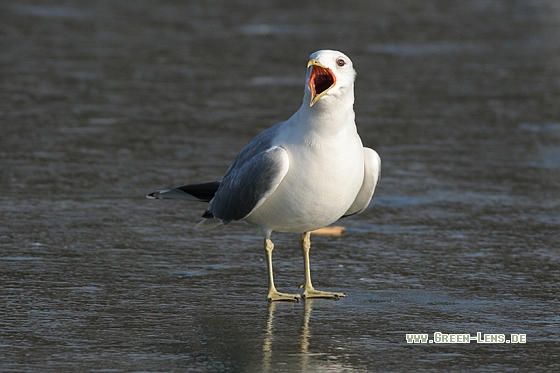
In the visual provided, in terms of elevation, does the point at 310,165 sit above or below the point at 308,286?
above

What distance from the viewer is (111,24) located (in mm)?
17953

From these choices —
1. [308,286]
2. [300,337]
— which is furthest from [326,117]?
[300,337]

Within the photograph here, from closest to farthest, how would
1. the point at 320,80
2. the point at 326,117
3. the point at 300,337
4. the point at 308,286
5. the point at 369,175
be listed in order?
the point at 300,337, the point at 326,117, the point at 320,80, the point at 308,286, the point at 369,175

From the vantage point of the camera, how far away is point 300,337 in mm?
5414

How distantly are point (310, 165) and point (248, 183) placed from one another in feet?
1.35

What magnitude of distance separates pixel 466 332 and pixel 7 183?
4512 millimetres

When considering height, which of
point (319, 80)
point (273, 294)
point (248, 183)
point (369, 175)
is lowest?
point (273, 294)

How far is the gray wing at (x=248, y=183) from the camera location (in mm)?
6016

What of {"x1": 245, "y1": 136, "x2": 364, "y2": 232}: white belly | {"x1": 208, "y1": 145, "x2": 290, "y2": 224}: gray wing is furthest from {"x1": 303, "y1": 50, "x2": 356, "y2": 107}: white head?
{"x1": 208, "y1": 145, "x2": 290, "y2": 224}: gray wing

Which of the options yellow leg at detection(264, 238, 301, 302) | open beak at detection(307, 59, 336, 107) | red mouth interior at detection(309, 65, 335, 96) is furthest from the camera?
yellow leg at detection(264, 238, 301, 302)

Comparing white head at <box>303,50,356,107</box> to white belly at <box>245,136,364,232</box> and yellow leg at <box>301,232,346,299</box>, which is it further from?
yellow leg at <box>301,232,346,299</box>

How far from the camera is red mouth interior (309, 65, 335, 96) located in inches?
236

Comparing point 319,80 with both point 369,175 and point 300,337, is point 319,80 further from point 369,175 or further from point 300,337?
point 300,337

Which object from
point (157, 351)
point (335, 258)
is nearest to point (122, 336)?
point (157, 351)
